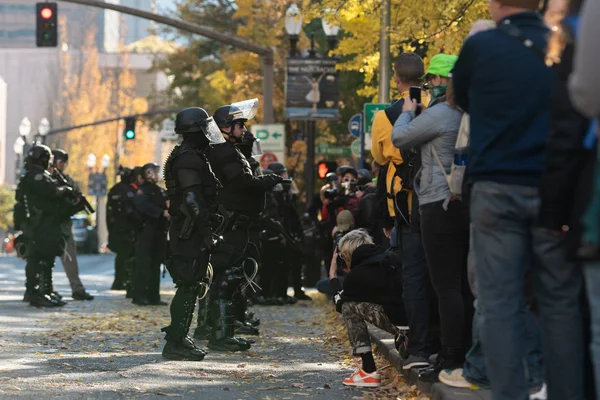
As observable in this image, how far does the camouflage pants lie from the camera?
9445mm

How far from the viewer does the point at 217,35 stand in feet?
75.7

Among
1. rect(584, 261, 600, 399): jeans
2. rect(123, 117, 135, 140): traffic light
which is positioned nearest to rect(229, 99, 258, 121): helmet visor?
rect(584, 261, 600, 399): jeans

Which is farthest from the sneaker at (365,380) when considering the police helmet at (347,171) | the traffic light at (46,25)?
the traffic light at (46,25)

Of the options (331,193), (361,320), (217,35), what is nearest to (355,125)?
(217,35)

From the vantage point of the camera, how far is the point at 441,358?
8266 mm

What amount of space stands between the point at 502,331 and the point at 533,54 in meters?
1.15

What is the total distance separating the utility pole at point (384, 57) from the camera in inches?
685

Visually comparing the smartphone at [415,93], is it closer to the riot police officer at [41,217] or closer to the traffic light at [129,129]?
the riot police officer at [41,217]

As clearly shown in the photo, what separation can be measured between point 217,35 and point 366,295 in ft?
46.2

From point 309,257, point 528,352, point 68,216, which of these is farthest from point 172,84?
point 528,352

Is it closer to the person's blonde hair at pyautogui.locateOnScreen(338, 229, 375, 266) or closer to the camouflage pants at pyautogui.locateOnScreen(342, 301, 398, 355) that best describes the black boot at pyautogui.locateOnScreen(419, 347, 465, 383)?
the camouflage pants at pyautogui.locateOnScreen(342, 301, 398, 355)

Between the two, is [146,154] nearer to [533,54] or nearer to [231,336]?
[231,336]

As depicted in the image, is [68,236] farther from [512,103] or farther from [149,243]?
[512,103]

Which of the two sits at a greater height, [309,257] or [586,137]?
[586,137]
